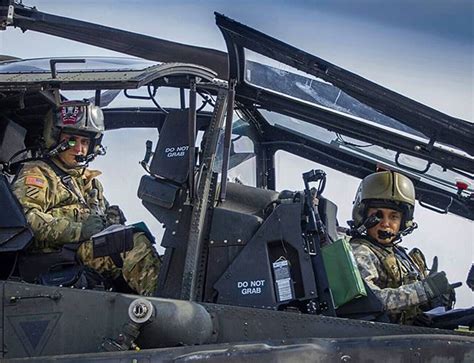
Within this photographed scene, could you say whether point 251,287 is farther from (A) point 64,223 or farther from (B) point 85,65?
(B) point 85,65

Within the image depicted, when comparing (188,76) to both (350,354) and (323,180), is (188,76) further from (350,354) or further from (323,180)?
(350,354)

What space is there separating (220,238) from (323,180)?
67 cm

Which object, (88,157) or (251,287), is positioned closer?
(251,287)

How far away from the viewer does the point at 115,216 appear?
549 cm

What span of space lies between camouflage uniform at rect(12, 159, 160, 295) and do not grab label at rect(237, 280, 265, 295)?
0.48m

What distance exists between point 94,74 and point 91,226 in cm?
77

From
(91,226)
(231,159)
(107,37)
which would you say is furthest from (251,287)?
(107,37)

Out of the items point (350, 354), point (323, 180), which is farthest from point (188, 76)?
point (350, 354)

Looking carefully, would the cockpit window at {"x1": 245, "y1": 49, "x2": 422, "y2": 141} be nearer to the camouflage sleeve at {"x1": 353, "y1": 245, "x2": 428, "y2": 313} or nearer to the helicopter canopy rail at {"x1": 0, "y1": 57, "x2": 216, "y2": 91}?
the helicopter canopy rail at {"x1": 0, "y1": 57, "x2": 216, "y2": 91}

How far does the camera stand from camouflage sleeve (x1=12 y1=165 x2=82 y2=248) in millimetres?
5234

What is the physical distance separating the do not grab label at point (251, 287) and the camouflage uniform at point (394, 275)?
57cm

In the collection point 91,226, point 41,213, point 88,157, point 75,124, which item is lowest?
point 91,226

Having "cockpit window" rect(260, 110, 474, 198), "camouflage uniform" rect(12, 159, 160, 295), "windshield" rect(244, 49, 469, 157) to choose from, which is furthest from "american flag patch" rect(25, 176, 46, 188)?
"cockpit window" rect(260, 110, 474, 198)

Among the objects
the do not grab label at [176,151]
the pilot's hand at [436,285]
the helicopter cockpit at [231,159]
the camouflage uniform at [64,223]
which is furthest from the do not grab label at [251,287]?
the pilot's hand at [436,285]
